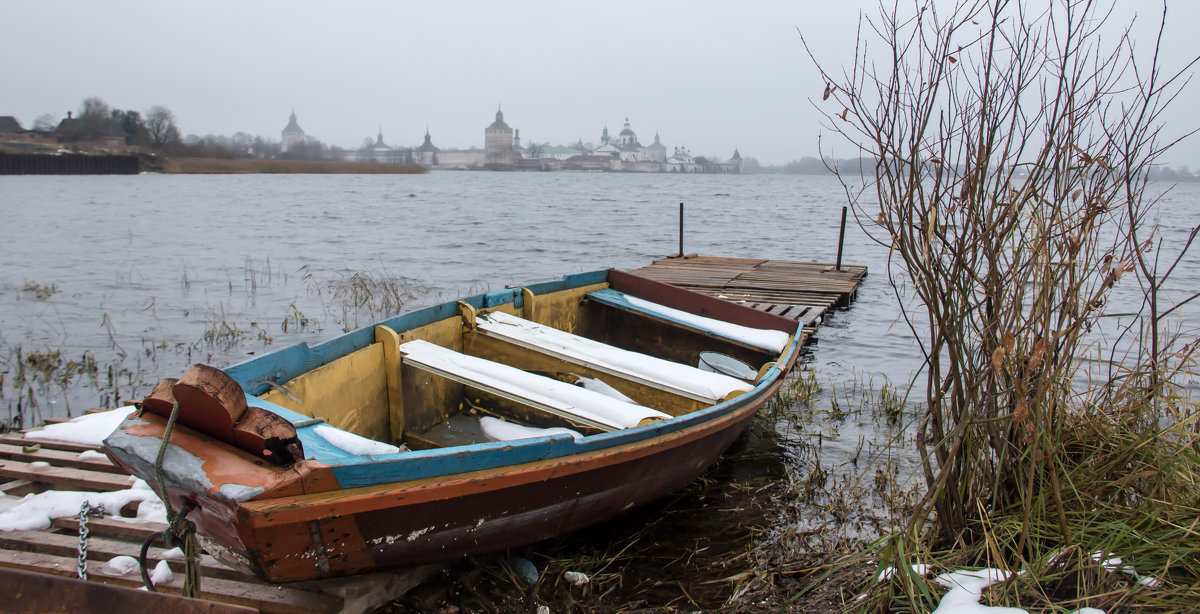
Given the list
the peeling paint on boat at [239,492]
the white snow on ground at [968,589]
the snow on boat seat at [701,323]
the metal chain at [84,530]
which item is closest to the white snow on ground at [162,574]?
the metal chain at [84,530]

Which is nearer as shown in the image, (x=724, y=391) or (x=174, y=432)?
(x=174, y=432)

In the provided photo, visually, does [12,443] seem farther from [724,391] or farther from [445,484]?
[724,391]

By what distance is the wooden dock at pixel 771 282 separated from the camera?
10.9m

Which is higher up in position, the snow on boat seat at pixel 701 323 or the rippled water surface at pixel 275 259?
the snow on boat seat at pixel 701 323

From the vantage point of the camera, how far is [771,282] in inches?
516

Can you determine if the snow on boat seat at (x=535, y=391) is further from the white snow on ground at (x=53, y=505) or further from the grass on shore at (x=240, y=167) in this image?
the grass on shore at (x=240, y=167)

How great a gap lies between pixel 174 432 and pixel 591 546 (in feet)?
7.74

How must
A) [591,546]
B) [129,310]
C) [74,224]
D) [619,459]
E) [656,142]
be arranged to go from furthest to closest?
1. [656,142]
2. [74,224]
3. [129,310]
4. [591,546]
5. [619,459]

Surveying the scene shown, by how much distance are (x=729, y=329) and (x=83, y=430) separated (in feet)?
15.9

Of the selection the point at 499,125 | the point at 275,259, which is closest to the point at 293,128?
the point at 499,125

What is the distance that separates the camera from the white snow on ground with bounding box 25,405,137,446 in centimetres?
500

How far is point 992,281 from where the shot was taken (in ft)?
10.3

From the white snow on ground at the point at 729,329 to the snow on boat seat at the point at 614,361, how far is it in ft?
3.62

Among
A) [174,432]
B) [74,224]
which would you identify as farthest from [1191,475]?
[74,224]
